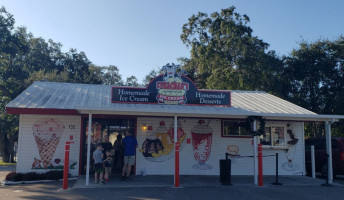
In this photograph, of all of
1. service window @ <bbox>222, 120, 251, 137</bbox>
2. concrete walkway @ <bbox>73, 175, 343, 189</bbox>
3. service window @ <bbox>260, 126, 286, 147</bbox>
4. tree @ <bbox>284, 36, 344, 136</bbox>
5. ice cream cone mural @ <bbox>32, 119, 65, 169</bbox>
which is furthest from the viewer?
tree @ <bbox>284, 36, 344, 136</bbox>

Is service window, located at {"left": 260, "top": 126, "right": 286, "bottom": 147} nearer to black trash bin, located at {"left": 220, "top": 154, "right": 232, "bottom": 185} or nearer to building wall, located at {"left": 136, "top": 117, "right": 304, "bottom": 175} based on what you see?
building wall, located at {"left": 136, "top": 117, "right": 304, "bottom": 175}

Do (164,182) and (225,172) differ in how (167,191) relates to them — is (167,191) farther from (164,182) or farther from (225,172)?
(225,172)

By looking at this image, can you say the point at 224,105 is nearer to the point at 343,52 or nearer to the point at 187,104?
the point at 187,104

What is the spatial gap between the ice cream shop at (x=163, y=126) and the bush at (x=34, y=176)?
90cm

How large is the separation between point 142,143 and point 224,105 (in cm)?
381

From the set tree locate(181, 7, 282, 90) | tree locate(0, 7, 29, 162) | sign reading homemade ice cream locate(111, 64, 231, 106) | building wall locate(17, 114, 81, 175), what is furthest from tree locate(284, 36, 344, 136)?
tree locate(0, 7, 29, 162)

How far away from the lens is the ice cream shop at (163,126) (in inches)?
473

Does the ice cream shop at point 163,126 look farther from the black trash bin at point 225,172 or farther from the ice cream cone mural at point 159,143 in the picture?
the black trash bin at point 225,172

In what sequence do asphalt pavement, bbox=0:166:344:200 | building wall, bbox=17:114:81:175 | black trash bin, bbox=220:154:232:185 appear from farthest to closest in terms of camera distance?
building wall, bbox=17:114:81:175 → black trash bin, bbox=220:154:232:185 → asphalt pavement, bbox=0:166:344:200

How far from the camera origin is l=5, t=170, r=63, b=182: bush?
1147cm

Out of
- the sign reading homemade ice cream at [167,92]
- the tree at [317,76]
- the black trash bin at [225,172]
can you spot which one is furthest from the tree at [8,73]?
the tree at [317,76]

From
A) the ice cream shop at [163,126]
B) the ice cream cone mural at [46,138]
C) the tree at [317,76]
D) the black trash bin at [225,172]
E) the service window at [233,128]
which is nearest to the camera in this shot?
the black trash bin at [225,172]

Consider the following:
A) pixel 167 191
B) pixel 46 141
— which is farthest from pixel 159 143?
pixel 46 141

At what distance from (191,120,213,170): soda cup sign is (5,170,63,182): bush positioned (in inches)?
223
